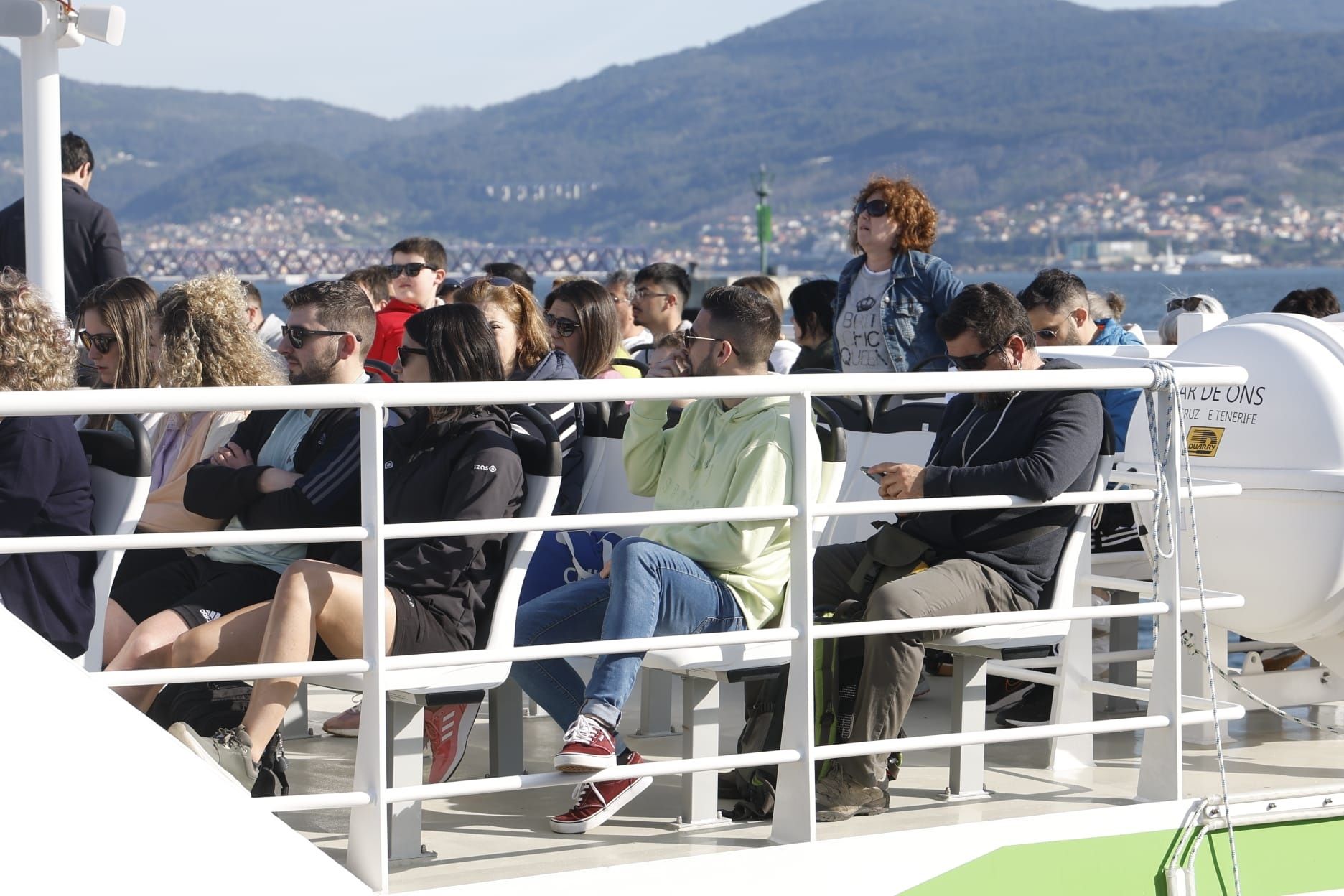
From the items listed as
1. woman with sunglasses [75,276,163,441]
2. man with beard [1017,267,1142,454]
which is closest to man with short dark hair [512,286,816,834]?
woman with sunglasses [75,276,163,441]

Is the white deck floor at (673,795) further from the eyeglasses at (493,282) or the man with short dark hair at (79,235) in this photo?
the man with short dark hair at (79,235)

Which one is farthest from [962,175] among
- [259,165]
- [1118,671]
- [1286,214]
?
[1118,671]

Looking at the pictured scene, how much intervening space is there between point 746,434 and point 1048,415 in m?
0.80

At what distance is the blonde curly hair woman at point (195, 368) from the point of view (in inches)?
170

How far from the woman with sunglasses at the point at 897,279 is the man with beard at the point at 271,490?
2077 mm

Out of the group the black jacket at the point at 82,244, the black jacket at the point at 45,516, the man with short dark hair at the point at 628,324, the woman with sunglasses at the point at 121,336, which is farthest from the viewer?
the man with short dark hair at the point at 628,324

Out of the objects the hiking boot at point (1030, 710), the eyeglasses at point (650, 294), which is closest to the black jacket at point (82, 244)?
the eyeglasses at point (650, 294)

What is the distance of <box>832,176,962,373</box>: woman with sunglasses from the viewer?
18.4ft

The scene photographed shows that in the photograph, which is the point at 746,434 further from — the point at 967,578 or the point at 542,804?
the point at 542,804

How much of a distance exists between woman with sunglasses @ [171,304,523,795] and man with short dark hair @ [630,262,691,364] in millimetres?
3874

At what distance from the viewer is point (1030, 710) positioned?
17.2ft

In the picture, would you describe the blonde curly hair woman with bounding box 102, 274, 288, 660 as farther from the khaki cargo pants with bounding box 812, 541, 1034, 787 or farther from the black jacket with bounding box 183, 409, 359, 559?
the khaki cargo pants with bounding box 812, 541, 1034, 787

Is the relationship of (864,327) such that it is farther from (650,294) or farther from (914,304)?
(650,294)

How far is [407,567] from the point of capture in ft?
11.6
